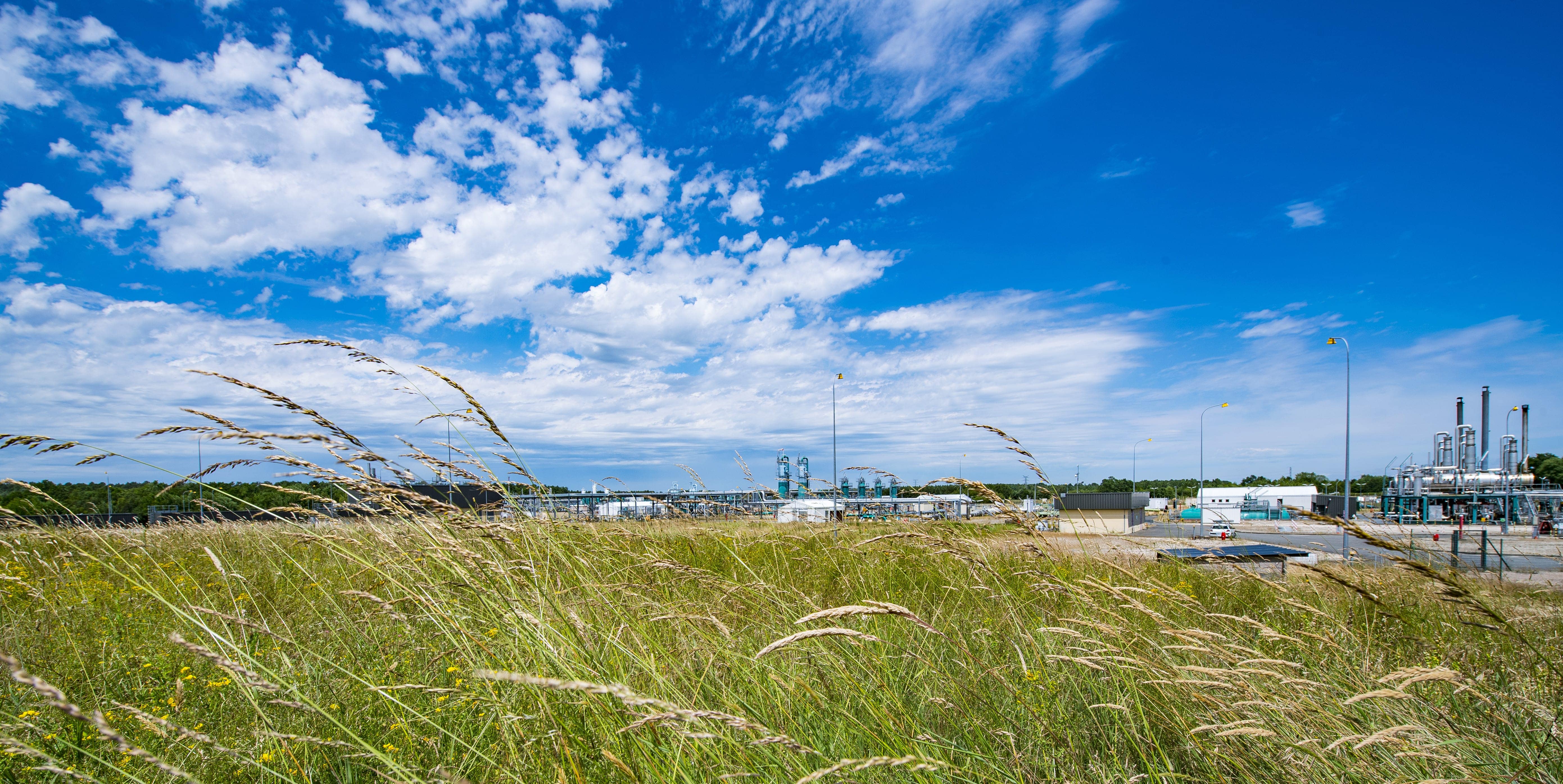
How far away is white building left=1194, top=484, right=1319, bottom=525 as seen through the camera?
53.1 m

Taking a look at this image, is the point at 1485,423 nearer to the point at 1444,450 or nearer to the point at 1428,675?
the point at 1444,450

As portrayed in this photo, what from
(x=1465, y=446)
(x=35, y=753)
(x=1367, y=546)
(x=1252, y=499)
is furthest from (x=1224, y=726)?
(x=1252, y=499)

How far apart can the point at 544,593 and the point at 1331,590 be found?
24.3 feet

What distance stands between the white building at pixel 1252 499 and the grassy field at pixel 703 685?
53435 millimetres

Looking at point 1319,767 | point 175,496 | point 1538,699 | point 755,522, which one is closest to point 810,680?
point 1319,767

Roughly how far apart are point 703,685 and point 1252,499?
71572mm

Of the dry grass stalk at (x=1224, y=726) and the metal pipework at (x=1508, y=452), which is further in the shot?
the metal pipework at (x=1508, y=452)

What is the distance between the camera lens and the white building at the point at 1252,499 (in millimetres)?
53094

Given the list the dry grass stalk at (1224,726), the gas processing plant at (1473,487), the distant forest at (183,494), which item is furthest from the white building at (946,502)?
the gas processing plant at (1473,487)

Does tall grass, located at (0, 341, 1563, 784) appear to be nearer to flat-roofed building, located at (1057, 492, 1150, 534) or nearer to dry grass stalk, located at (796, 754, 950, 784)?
dry grass stalk, located at (796, 754, 950, 784)

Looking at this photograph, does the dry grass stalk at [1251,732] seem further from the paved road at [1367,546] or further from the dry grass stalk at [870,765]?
the paved road at [1367,546]

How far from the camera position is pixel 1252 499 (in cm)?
5859

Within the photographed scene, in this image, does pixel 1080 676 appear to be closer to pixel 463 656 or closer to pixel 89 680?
pixel 463 656

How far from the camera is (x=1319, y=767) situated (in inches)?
69.5
